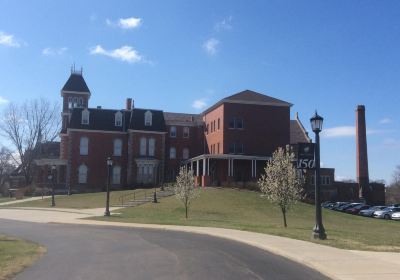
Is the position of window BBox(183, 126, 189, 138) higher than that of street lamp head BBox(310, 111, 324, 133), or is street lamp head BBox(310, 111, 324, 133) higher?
window BBox(183, 126, 189, 138)

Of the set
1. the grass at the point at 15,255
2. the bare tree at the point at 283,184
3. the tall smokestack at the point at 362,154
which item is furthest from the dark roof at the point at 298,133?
the grass at the point at 15,255

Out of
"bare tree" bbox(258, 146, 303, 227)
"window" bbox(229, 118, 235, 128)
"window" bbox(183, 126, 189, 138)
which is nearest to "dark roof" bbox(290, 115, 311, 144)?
"window" bbox(183, 126, 189, 138)

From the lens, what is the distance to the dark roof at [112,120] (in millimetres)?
69250

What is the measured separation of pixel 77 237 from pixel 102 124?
165 feet

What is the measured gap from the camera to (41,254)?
50.4 ft

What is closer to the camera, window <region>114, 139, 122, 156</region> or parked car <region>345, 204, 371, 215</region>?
parked car <region>345, 204, 371, 215</region>

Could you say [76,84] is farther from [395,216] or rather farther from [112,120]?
[395,216]

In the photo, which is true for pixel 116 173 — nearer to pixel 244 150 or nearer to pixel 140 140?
pixel 140 140

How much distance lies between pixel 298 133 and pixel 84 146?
32.2 m

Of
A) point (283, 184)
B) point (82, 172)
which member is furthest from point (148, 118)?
point (283, 184)

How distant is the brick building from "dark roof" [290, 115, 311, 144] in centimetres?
15

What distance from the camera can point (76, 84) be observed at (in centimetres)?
8475

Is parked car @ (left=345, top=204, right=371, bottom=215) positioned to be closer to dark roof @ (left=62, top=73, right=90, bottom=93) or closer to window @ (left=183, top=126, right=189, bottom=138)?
window @ (left=183, top=126, right=189, bottom=138)

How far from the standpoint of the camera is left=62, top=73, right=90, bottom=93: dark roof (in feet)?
274
